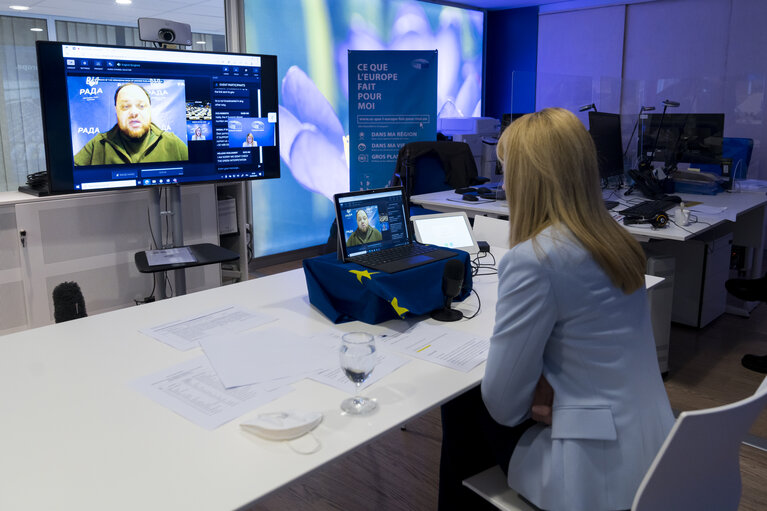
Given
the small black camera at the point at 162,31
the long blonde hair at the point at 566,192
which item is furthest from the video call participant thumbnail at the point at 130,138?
the long blonde hair at the point at 566,192

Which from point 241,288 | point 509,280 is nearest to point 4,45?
point 241,288

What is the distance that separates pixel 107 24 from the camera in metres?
4.36

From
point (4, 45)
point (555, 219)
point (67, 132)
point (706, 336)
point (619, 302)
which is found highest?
point (4, 45)

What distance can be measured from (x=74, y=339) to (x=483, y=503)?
1.27 meters

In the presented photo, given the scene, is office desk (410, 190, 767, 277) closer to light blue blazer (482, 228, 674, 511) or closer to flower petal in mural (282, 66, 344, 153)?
flower petal in mural (282, 66, 344, 153)

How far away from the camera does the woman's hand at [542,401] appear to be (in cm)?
143

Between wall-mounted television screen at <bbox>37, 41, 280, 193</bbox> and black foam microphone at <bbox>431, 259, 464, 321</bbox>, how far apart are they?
1669mm

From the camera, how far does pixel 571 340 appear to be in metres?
1.36

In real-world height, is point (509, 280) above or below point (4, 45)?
below

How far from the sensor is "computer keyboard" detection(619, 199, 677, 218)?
347 cm

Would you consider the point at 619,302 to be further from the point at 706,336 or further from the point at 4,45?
the point at 4,45

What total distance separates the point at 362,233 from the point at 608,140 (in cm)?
267

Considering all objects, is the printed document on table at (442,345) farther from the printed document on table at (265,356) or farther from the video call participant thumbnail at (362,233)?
the video call participant thumbnail at (362,233)

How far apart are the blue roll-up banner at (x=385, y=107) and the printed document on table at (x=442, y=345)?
151 inches
